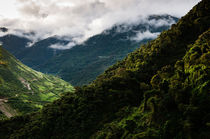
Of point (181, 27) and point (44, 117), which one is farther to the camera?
point (181, 27)

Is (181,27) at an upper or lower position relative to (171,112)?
upper

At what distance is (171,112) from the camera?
4138 cm

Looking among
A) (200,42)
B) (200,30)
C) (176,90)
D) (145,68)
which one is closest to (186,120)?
(176,90)

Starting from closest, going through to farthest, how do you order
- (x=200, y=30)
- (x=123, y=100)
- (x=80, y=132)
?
(x=80, y=132) → (x=123, y=100) → (x=200, y=30)

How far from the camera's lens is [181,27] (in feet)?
283

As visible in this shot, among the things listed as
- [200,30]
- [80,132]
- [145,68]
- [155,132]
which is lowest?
[80,132]

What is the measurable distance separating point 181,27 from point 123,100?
48139mm

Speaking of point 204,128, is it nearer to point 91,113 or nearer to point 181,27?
point 91,113

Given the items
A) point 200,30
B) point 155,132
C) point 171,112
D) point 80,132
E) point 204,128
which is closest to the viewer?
point 204,128

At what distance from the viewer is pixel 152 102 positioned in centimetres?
4672

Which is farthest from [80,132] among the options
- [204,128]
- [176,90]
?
[204,128]

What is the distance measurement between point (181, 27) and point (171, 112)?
5934 centimetres

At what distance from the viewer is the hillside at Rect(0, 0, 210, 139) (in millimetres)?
37312

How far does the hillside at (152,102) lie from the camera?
3731cm
